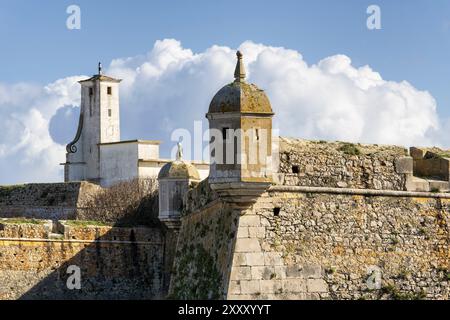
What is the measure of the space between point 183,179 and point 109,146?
4291 centimetres

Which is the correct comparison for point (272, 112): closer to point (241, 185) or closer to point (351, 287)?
point (241, 185)

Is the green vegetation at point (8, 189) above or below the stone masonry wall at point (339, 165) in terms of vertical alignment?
above

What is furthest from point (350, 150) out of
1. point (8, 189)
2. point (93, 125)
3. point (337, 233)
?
point (93, 125)

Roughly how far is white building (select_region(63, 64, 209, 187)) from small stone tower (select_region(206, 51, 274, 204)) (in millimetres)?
51574

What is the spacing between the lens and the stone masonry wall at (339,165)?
33594 mm

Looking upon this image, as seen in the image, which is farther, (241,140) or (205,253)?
(205,253)

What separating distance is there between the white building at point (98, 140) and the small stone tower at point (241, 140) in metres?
51.6

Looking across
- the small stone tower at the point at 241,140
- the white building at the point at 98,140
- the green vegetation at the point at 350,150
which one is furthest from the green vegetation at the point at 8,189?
the small stone tower at the point at 241,140

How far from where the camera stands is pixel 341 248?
33.6 metres

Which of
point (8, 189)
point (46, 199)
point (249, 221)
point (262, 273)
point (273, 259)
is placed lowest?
point (262, 273)

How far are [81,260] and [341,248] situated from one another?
29.6 m

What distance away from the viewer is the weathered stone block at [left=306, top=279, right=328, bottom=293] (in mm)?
32969

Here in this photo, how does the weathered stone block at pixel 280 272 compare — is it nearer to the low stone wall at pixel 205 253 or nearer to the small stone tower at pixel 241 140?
the low stone wall at pixel 205 253

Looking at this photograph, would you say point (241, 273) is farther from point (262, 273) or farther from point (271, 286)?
point (271, 286)
